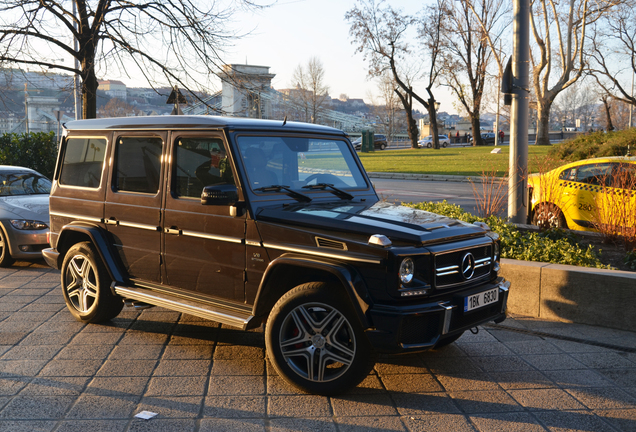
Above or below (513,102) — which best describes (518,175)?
below

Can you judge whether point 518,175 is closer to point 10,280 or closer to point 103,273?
point 103,273

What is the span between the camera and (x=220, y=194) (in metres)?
4.43

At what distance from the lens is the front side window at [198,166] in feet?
15.8

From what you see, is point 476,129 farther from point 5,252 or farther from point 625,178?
point 5,252

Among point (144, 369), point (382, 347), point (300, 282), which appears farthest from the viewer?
point (144, 369)

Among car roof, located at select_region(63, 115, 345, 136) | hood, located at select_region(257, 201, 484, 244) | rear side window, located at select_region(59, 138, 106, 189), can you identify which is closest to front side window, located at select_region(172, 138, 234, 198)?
car roof, located at select_region(63, 115, 345, 136)

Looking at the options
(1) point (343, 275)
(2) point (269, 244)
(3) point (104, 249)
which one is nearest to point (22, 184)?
(3) point (104, 249)

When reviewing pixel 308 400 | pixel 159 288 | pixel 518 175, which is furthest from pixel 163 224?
pixel 518 175

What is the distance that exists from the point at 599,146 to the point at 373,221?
21968 millimetres

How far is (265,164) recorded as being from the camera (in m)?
4.88

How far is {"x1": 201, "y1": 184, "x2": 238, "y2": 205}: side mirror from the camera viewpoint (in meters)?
4.44

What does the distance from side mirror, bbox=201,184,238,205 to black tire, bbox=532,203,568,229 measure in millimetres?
6485

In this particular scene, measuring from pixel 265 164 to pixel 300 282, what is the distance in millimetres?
1063

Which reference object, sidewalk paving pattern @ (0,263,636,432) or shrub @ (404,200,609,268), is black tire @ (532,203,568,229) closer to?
shrub @ (404,200,609,268)
